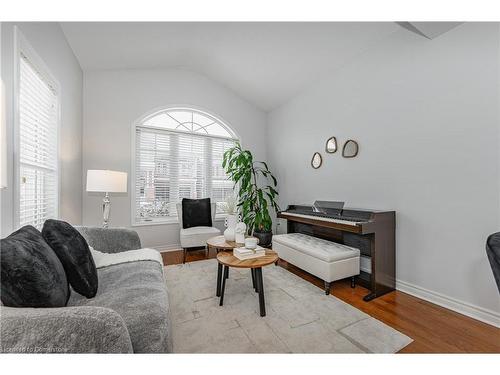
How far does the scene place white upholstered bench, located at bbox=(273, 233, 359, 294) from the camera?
226 cm

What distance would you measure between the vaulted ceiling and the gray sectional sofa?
2.69 meters

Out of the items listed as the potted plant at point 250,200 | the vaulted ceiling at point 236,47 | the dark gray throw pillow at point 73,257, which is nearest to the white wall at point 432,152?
the vaulted ceiling at point 236,47

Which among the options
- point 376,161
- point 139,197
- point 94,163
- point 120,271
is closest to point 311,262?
point 376,161

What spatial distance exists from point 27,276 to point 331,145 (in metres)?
3.22

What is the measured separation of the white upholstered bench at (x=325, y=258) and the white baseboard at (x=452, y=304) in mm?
493

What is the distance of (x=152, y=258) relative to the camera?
6.44ft

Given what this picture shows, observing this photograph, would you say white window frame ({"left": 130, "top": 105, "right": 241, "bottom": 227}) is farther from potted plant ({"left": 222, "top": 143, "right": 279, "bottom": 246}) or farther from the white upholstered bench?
the white upholstered bench

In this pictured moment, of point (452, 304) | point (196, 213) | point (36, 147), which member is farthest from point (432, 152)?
point (36, 147)

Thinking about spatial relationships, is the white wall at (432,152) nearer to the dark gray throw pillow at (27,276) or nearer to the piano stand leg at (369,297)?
the piano stand leg at (369,297)

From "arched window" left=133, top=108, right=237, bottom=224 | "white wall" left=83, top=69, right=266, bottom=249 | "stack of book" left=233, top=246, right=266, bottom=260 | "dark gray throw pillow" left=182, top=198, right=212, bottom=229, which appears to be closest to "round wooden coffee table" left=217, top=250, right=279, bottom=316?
"stack of book" left=233, top=246, right=266, bottom=260

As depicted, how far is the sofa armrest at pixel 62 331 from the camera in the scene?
760mm

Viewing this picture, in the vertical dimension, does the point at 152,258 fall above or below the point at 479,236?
below

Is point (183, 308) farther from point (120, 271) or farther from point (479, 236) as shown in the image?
point (479, 236)

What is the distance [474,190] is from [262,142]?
3.45 metres
